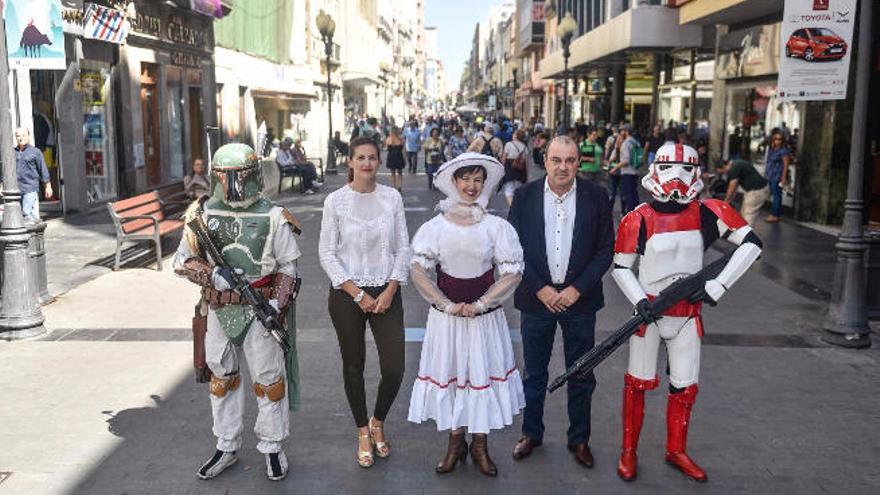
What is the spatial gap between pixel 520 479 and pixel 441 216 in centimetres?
153

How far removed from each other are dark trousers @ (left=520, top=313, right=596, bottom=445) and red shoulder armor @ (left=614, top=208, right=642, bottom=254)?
446 mm

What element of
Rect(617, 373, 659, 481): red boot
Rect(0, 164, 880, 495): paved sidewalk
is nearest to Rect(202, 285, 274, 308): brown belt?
Rect(0, 164, 880, 495): paved sidewalk

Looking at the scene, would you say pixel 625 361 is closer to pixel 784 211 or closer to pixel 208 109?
pixel 784 211

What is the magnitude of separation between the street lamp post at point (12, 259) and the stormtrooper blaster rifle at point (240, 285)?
3.84 m

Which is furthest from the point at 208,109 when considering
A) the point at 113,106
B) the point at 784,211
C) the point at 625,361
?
the point at 625,361

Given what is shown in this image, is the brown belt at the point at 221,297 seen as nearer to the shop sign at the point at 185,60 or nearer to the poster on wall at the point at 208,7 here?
the poster on wall at the point at 208,7

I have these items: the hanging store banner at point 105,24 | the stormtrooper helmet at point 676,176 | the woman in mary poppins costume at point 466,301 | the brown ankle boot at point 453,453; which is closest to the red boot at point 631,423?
the woman in mary poppins costume at point 466,301

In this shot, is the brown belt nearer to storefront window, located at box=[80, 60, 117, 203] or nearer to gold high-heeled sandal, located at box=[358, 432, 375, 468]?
gold high-heeled sandal, located at box=[358, 432, 375, 468]

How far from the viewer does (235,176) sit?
4.29m

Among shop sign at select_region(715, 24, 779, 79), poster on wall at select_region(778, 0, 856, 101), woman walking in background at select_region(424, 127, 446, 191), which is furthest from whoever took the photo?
woman walking in background at select_region(424, 127, 446, 191)

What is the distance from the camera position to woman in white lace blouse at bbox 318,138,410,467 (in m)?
4.53

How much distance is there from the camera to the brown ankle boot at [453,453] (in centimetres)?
459

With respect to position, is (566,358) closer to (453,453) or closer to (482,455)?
(482,455)

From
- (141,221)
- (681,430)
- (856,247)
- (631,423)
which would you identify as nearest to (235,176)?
(631,423)
